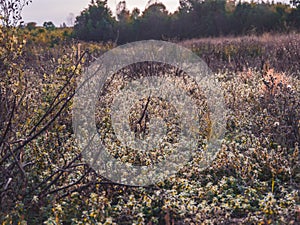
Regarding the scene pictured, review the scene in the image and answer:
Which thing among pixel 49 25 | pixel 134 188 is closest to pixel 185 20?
pixel 49 25

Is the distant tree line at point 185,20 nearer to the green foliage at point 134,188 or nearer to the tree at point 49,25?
the tree at point 49,25

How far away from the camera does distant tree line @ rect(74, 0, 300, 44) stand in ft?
63.5

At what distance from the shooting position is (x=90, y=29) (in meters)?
19.9

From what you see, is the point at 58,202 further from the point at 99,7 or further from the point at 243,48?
the point at 99,7

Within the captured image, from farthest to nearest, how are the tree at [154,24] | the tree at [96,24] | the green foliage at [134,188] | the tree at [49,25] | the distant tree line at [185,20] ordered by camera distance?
the tree at [49,25] < the tree at [154,24] < the tree at [96,24] < the distant tree line at [185,20] < the green foliage at [134,188]

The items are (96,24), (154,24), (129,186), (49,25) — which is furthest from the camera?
(49,25)

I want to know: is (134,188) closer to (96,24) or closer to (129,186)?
(129,186)

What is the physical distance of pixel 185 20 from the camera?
20.8m

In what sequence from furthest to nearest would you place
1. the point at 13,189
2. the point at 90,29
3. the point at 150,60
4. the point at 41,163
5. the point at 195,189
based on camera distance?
the point at 90,29 → the point at 150,60 → the point at 41,163 → the point at 195,189 → the point at 13,189

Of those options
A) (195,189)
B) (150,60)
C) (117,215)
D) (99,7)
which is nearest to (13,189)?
(117,215)

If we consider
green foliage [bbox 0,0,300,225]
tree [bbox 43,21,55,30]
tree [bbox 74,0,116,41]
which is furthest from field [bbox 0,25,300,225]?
tree [bbox 43,21,55,30]

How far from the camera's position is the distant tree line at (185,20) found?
1936 cm

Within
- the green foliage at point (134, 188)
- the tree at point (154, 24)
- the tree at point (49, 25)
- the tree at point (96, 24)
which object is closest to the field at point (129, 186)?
the green foliage at point (134, 188)

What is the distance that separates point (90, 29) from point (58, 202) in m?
17.5
